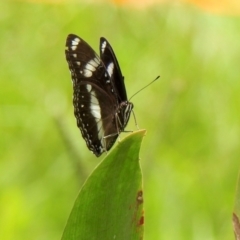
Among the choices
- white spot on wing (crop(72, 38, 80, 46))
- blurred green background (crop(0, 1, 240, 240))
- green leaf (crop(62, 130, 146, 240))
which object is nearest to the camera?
green leaf (crop(62, 130, 146, 240))

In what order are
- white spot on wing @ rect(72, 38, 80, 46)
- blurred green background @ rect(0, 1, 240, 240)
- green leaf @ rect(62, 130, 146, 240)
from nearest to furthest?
1. green leaf @ rect(62, 130, 146, 240)
2. white spot on wing @ rect(72, 38, 80, 46)
3. blurred green background @ rect(0, 1, 240, 240)

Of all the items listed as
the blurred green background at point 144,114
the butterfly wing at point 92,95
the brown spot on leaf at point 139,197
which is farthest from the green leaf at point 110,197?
the blurred green background at point 144,114

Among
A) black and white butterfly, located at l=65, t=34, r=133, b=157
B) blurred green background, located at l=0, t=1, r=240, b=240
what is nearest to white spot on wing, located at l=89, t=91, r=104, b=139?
black and white butterfly, located at l=65, t=34, r=133, b=157

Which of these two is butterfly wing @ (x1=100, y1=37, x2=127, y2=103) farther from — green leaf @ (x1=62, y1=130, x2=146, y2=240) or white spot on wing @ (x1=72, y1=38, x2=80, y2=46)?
green leaf @ (x1=62, y1=130, x2=146, y2=240)

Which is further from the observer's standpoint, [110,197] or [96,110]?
[96,110]

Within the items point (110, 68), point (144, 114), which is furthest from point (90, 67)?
point (144, 114)

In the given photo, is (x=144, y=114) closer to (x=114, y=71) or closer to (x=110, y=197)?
(x=114, y=71)

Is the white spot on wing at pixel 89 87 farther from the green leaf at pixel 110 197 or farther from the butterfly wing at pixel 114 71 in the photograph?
the green leaf at pixel 110 197
